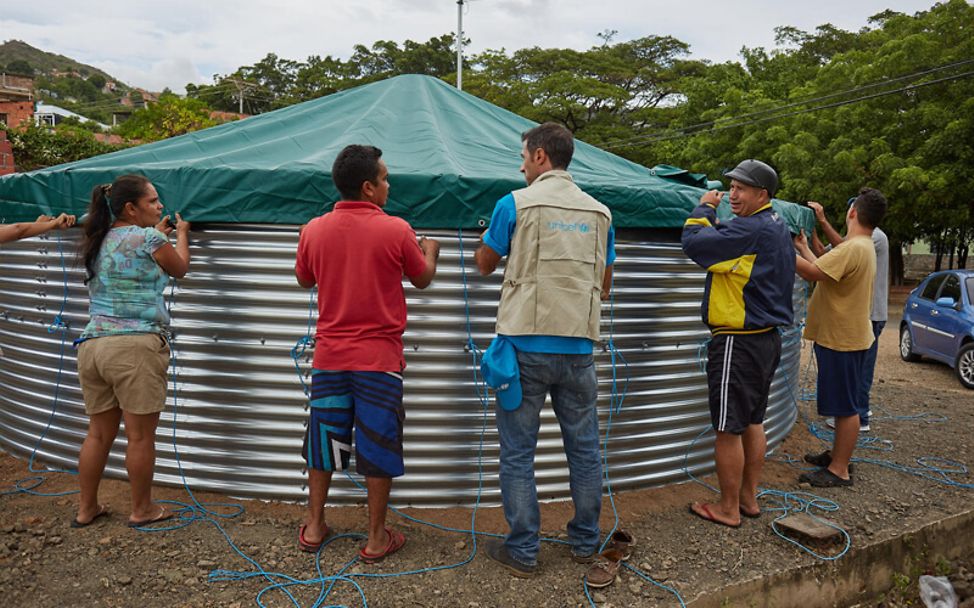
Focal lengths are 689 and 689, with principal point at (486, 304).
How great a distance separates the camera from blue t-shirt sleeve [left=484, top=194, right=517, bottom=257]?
299 centimetres

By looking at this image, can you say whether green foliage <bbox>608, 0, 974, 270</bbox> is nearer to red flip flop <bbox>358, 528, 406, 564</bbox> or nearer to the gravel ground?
the gravel ground

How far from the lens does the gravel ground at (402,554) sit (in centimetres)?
301

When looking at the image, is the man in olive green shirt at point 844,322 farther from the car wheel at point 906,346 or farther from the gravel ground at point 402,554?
the car wheel at point 906,346

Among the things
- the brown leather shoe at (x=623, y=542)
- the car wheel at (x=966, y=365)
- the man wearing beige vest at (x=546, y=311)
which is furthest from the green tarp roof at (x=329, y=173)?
the car wheel at (x=966, y=365)

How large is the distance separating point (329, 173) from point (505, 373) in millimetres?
1596

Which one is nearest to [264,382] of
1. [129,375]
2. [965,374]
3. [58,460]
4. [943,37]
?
[129,375]

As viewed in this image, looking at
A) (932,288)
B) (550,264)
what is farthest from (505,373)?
(932,288)

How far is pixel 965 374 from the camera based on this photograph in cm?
839

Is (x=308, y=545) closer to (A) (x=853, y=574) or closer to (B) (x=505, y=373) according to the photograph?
(B) (x=505, y=373)

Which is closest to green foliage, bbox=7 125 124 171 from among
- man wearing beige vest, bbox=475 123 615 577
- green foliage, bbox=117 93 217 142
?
green foliage, bbox=117 93 217 142

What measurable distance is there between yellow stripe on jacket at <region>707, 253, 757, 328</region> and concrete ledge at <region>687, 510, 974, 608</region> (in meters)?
1.28

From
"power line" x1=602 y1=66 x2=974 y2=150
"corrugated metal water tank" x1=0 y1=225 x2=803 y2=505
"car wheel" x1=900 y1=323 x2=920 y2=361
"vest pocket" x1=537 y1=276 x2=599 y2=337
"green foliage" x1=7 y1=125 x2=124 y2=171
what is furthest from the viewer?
"green foliage" x1=7 y1=125 x2=124 y2=171

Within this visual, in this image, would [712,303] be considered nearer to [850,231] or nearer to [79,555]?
[850,231]

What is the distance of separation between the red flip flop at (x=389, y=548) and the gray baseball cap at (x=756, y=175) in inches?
98.5
